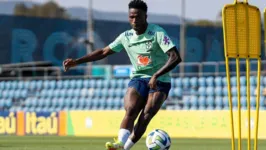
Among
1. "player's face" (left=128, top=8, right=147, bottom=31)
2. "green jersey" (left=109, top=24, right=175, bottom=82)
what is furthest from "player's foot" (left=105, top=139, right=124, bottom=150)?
"player's face" (left=128, top=8, right=147, bottom=31)

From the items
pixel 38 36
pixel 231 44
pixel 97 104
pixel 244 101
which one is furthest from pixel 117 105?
pixel 231 44

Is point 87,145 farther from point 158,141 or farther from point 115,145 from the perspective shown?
point 115,145

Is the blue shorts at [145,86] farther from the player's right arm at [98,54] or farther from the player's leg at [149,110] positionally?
the player's right arm at [98,54]

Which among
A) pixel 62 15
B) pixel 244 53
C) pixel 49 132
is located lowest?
pixel 49 132

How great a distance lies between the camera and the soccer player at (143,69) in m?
10.6

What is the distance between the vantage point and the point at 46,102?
33.1 m

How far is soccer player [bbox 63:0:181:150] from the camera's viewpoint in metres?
10.6

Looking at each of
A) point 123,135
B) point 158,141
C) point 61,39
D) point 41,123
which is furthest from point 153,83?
point 61,39

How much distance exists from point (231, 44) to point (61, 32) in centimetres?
4235

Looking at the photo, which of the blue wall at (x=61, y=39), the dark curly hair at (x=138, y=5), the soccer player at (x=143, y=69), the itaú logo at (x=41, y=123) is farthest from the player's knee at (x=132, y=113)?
the blue wall at (x=61, y=39)

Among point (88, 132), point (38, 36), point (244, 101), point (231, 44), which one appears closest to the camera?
point (231, 44)

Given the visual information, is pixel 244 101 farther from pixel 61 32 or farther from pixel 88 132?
pixel 61 32

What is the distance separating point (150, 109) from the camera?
10.8 meters

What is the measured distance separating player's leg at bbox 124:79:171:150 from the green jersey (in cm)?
15
